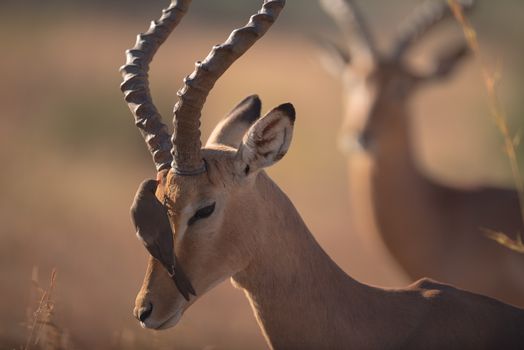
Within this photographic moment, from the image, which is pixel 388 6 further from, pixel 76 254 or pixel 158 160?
pixel 158 160

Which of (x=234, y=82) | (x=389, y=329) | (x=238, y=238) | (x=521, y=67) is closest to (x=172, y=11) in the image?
(x=238, y=238)

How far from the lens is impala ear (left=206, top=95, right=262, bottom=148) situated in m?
5.98

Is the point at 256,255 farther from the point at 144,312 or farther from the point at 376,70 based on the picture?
the point at 376,70

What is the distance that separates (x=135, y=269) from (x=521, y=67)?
914 centimetres

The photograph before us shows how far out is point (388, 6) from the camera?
41938 mm

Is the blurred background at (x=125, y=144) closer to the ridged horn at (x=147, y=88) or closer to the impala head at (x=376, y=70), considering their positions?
the impala head at (x=376, y=70)

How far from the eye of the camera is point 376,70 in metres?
12.0

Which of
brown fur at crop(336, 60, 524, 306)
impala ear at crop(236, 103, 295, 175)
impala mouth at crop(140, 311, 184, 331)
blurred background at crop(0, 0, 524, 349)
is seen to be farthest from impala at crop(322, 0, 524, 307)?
impala mouth at crop(140, 311, 184, 331)

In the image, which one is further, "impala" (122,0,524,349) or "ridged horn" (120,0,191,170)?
"ridged horn" (120,0,191,170)

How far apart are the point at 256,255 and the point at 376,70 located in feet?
23.1

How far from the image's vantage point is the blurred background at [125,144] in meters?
10.4

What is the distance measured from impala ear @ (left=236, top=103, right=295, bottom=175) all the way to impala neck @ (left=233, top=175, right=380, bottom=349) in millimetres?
164

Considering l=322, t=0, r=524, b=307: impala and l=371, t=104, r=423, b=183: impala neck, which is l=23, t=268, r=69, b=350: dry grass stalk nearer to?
l=322, t=0, r=524, b=307: impala

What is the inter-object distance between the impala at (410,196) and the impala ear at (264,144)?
5468 mm
